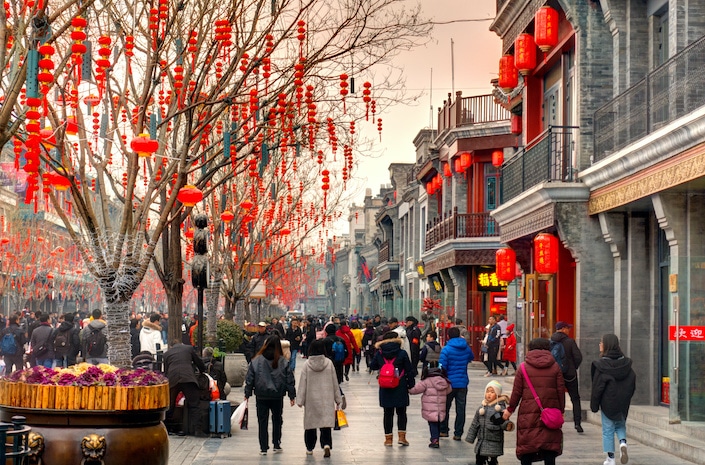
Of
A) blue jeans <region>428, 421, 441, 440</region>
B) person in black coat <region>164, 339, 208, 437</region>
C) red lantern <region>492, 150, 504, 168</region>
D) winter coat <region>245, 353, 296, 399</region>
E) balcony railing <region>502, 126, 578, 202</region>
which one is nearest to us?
winter coat <region>245, 353, 296, 399</region>

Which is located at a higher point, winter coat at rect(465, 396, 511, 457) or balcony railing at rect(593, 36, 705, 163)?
balcony railing at rect(593, 36, 705, 163)

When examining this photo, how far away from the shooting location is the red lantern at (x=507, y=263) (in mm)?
25688

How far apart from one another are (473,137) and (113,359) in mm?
24563

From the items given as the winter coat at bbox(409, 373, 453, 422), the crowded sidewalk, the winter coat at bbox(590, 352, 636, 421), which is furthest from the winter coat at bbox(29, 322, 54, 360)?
the winter coat at bbox(590, 352, 636, 421)

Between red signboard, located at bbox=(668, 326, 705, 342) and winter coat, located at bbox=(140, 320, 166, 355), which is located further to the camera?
winter coat, located at bbox=(140, 320, 166, 355)

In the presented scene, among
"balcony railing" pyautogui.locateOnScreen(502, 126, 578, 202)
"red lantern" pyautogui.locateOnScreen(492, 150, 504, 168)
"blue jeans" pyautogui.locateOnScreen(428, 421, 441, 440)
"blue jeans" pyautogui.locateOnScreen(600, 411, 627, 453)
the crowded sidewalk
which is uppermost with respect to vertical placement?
"red lantern" pyautogui.locateOnScreen(492, 150, 504, 168)

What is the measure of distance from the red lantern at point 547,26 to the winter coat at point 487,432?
420 inches

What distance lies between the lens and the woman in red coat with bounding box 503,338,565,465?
36.8 feet

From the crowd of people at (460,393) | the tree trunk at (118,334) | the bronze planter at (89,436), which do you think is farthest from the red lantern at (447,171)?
the bronze planter at (89,436)

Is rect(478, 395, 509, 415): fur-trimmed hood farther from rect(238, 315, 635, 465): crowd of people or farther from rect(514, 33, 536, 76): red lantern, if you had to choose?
rect(514, 33, 536, 76): red lantern

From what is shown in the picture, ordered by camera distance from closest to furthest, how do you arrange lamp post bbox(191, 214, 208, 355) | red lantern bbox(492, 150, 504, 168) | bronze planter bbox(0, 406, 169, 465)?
1. bronze planter bbox(0, 406, 169, 465)
2. lamp post bbox(191, 214, 208, 355)
3. red lantern bbox(492, 150, 504, 168)

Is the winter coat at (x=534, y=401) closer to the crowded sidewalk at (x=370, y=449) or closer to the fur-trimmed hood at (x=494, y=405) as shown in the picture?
the fur-trimmed hood at (x=494, y=405)

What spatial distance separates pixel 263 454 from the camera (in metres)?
14.9

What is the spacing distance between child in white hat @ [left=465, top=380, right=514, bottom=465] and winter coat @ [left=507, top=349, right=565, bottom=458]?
82 centimetres
